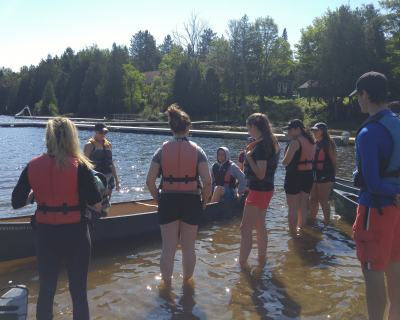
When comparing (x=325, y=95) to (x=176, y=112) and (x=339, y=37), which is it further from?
(x=176, y=112)

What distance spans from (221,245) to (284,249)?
3.57 ft

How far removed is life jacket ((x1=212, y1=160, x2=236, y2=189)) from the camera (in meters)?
7.17

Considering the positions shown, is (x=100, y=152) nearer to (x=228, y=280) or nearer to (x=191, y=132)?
(x=228, y=280)

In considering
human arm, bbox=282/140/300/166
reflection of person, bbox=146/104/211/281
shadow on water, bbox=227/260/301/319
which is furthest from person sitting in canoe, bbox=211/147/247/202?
reflection of person, bbox=146/104/211/281

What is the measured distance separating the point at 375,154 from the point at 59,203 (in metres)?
2.46

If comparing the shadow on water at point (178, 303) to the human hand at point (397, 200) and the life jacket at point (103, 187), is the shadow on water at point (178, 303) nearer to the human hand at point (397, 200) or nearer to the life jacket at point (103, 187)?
the life jacket at point (103, 187)

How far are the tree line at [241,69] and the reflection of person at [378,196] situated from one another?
36783 mm

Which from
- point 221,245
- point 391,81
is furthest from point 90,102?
point 221,245

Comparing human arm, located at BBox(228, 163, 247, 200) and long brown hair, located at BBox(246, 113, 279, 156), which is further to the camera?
human arm, located at BBox(228, 163, 247, 200)

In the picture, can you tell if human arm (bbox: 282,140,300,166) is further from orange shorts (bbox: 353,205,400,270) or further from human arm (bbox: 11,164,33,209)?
human arm (bbox: 11,164,33,209)

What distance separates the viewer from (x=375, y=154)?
246 cm

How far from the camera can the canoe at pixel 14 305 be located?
2.61 meters

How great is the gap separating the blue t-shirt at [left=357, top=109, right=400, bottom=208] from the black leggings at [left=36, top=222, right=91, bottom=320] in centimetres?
228

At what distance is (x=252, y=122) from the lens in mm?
4211
